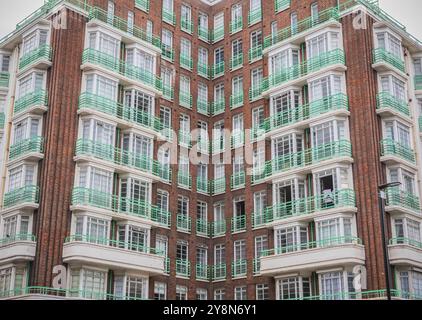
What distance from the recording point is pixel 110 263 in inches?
1540

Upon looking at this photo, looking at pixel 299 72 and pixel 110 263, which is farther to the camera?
pixel 299 72

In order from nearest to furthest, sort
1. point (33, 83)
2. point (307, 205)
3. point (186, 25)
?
point (307, 205) → point (33, 83) → point (186, 25)

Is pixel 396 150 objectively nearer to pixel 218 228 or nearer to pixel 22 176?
pixel 218 228

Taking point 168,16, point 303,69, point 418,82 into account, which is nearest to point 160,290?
point 303,69

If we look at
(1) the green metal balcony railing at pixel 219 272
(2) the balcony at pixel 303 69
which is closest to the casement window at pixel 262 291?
(1) the green metal balcony railing at pixel 219 272

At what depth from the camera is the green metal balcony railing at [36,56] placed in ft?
139

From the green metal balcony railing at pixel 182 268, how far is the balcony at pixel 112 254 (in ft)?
8.95

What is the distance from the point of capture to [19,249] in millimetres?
37719

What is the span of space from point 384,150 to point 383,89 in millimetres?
5404

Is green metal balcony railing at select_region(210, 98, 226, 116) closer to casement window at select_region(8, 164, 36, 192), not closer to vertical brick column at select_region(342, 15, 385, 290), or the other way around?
vertical brick column at select_region(342, 15, 385, 290)

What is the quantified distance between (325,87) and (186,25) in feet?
55.2

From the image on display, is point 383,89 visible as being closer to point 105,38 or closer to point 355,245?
point 355,245

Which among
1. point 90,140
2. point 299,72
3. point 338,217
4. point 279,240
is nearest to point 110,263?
point 90,140

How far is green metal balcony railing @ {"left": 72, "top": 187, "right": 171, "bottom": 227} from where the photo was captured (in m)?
39.7
